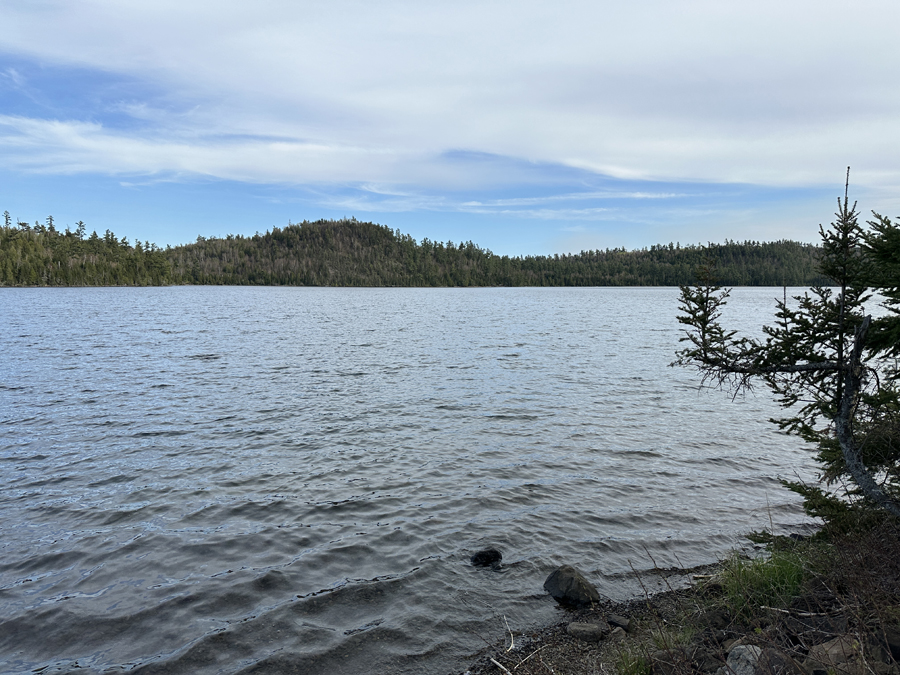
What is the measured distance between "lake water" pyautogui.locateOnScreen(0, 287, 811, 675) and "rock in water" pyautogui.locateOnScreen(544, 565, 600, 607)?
0.49m

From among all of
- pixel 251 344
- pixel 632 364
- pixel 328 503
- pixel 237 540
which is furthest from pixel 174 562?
pixel 251 344

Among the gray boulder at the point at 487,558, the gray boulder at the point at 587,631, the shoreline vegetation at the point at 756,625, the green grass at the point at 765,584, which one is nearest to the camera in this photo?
the shoreline vegetation at the point at 756,625

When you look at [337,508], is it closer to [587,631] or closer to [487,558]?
[487,558]

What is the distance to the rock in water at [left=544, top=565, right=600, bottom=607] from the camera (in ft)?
29.1

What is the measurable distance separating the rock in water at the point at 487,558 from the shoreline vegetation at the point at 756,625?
1897 mm

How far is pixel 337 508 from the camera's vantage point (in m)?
12.6

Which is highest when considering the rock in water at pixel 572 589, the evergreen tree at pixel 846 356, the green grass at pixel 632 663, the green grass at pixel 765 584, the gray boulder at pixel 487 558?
the evergreen tree at pixel 846 356

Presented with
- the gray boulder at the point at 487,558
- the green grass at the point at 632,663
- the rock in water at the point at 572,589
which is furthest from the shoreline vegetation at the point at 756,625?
the gray boulder at the point at 487,558

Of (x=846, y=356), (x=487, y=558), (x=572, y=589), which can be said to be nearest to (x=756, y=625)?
(x=572, y=589)

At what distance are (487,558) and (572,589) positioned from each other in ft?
6.54

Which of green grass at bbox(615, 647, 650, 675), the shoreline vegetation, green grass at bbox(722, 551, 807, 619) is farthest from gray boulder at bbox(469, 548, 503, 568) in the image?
green grass at bbox(722, 551, 807, 619)

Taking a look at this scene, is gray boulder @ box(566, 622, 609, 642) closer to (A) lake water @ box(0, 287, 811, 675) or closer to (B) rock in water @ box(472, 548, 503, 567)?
(A) lake water @ box(0, 287, 811, 675)

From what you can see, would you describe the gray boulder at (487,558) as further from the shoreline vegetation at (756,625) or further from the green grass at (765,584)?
the green grass at (765,584)

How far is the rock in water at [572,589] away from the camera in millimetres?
8867
